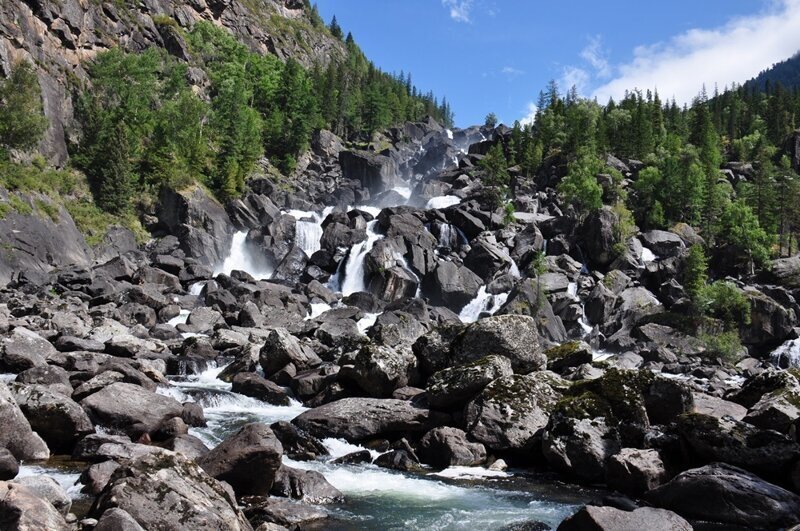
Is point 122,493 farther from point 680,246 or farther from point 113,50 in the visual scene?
point 113,50

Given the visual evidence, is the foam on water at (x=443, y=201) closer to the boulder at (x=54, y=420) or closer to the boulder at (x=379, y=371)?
the boulder at (x=379, y=371)

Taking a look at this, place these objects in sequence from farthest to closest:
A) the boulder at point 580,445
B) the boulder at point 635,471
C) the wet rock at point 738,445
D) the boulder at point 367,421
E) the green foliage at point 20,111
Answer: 1. the green foliage at point 20,111
2. the boulder at point 367,421
3. the boulder at point 580,445
4. the boulder at point 635,471
5. the wet rock at point 738,445

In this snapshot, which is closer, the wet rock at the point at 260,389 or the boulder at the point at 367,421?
the boulder at the point at 367,421

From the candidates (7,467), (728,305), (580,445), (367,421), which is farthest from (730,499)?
(728,305)

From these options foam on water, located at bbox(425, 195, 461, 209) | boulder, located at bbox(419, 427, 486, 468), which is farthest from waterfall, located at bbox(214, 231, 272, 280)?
boulder, located at bbox(419, 427, 486, 468)

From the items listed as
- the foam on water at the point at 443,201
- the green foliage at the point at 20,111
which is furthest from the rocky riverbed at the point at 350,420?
the foam on water at the point at 443,201

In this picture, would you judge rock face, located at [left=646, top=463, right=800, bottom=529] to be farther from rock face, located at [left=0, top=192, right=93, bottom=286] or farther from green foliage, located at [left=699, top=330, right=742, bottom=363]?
rock face, located at [left=0, top=192, right=93, bottom=286]

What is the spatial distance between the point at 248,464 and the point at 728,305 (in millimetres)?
60929

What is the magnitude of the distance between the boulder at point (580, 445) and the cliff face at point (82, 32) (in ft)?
213

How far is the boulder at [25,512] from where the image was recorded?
844cm

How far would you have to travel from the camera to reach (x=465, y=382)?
20.0 metres

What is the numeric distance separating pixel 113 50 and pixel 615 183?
3095 inches

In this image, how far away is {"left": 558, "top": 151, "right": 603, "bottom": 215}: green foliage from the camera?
8381 cm

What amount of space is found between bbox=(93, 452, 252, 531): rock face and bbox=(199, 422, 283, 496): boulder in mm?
2443
